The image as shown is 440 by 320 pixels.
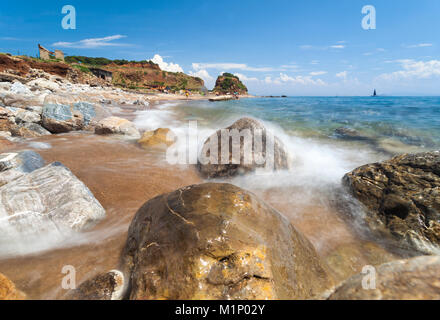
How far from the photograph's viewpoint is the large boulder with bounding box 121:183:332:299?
1.35 metres

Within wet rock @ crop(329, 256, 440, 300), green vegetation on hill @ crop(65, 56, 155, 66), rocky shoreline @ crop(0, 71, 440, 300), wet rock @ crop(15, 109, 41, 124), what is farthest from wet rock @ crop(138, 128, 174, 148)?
green vegetation on hill @ crop(65, 56, 155, 66)

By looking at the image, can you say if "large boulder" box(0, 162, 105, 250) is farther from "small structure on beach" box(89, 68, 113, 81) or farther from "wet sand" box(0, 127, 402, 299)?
"small structure on beach" box(89, 68, 113, 81)

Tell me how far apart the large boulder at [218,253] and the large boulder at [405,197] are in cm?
146

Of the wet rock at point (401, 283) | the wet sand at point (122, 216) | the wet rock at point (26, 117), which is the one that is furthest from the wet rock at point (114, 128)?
the wet rock at point (401, 283)

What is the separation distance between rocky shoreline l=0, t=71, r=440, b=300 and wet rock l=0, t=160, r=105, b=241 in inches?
0.4

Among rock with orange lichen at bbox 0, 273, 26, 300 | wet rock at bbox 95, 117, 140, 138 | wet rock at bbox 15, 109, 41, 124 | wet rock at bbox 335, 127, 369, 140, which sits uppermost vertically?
wet rock at bbox 15, 109, 41, 124

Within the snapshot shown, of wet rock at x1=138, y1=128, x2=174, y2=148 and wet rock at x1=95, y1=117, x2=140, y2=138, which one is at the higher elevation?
wet rock at x1=95, y1=117, x2=140, y2=138

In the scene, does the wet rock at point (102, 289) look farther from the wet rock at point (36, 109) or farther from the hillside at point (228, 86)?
the hillside at point (228, 86)

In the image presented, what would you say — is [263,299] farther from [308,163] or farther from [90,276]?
[308,163]

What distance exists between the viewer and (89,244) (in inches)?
89.0

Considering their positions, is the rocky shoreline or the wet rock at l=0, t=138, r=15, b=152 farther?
the wet rock at l=0, t=138, r=15, b=152

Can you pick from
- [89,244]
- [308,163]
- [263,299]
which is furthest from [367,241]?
[89,244]

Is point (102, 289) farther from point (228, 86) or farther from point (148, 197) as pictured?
point (228, 86)

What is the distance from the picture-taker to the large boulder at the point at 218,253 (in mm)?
1347
